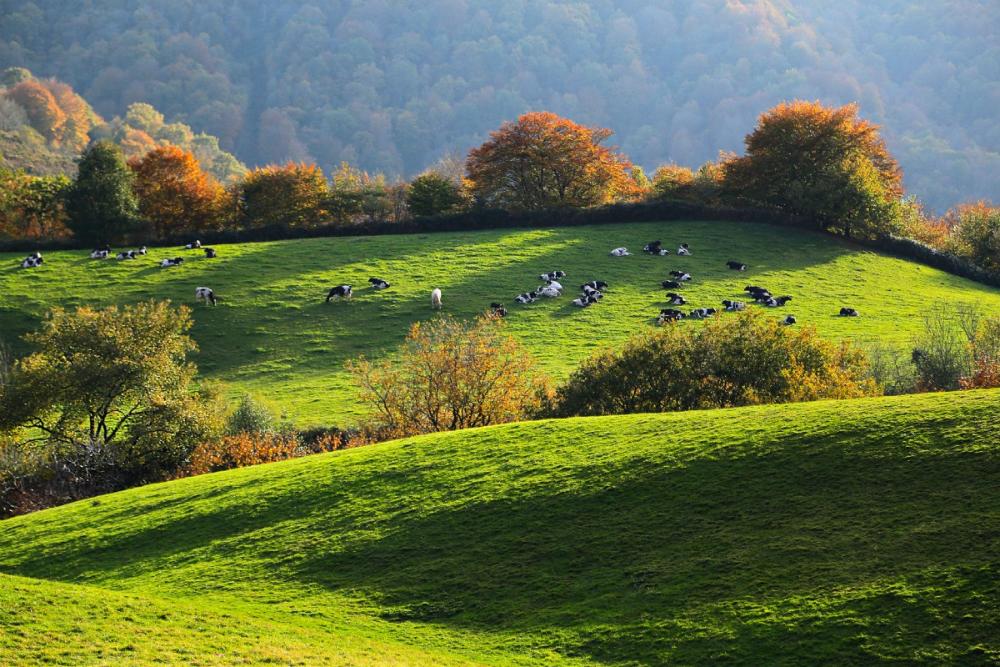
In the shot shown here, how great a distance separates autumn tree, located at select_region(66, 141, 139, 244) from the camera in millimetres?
74875

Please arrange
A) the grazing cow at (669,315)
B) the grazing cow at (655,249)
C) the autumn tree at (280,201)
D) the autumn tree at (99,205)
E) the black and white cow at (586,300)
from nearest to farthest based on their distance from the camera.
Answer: the grazing cow at (669,315)
the black and white cow at (586,300)
the grazing cow at (655,249)
the autumn tree at (99,205)
the autumn tree at (280,201)

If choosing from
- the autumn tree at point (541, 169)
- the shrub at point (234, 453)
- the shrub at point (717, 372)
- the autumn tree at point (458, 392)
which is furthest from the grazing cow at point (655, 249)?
the shrub at point (234, 453)

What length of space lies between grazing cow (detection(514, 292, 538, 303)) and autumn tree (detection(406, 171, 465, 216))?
86.3 feet

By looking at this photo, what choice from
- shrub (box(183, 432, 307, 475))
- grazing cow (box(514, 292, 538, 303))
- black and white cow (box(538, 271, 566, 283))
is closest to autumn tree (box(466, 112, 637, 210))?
black and white cow (box(538, 271, 566, 283))

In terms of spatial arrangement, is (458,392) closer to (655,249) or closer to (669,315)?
(669,315)

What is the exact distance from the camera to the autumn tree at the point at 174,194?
265 feet

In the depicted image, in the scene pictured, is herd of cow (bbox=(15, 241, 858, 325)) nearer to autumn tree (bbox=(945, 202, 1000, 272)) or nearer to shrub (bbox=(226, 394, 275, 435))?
shrub (bbox=(226, 394, 275, 435))

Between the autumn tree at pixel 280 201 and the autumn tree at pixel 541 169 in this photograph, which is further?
the autumn tree at pixel 541 169

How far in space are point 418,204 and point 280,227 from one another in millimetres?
12691

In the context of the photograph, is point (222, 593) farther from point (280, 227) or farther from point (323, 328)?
point (280, 227)

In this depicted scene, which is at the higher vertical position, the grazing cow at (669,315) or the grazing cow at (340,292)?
the grazing cow at (340,292)

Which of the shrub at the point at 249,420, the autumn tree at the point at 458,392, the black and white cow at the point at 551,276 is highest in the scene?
the black and white cow at the point at 551,276

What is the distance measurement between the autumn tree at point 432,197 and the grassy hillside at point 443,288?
7.57 metres

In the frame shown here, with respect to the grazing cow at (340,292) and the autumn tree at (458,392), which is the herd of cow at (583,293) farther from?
the autumn tree at (458,392)
